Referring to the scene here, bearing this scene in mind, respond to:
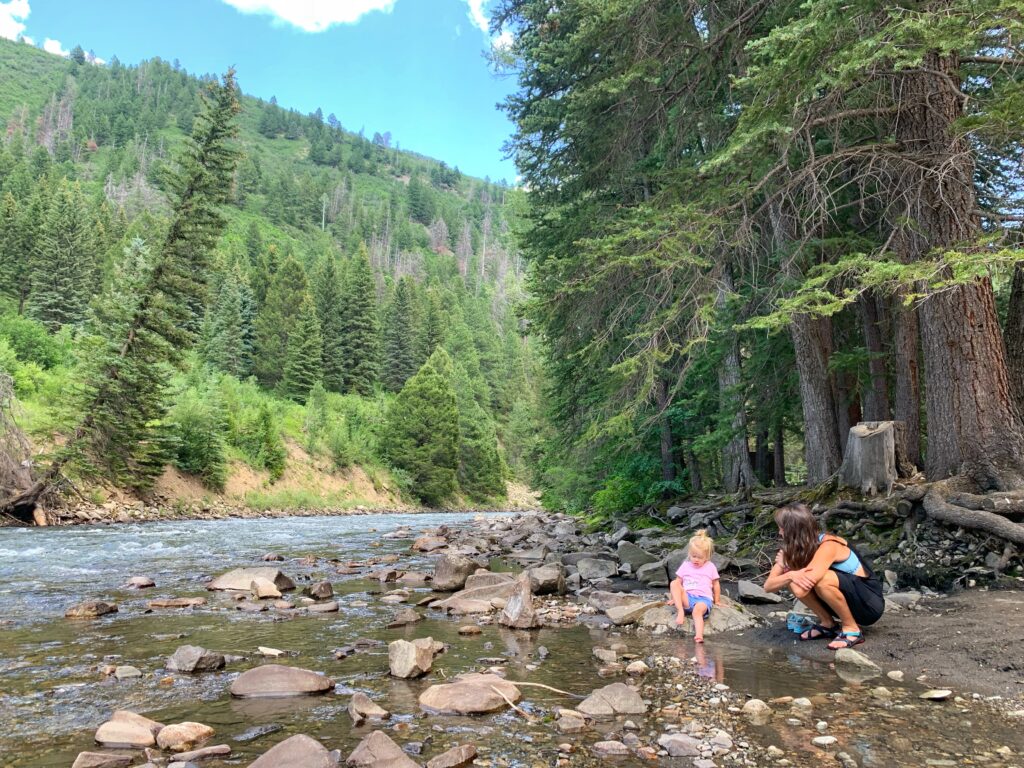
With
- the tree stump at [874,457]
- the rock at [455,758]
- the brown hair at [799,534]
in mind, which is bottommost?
the rock at [455,758]

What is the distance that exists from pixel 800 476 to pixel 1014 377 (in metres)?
21.3

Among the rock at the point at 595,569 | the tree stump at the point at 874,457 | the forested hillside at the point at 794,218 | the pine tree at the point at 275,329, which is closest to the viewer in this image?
the forested hillside at the point at 794,218

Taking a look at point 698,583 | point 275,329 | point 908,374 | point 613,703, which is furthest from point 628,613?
point 275,329

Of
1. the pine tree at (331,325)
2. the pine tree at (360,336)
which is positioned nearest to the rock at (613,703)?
the pine tree at (331,325)

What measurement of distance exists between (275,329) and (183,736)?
56961 mm

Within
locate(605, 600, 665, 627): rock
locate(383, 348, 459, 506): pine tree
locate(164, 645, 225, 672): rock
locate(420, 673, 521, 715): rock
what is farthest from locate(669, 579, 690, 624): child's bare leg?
locate(383, 348, 459, 506): pine tree

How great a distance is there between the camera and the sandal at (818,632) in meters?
5.71

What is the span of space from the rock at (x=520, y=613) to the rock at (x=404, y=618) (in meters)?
0.94

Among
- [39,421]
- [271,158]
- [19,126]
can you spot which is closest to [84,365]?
[39,421]

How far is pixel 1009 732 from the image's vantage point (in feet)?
11.4

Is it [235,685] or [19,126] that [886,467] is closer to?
[235,685]

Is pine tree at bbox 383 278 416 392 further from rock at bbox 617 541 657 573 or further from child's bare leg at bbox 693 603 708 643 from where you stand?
child's bare leg at bbox 693 603 708 643

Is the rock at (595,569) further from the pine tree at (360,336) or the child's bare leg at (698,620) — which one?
the pine tree at (360,336)

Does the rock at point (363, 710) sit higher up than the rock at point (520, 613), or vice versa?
the rock at point (363, 710)
